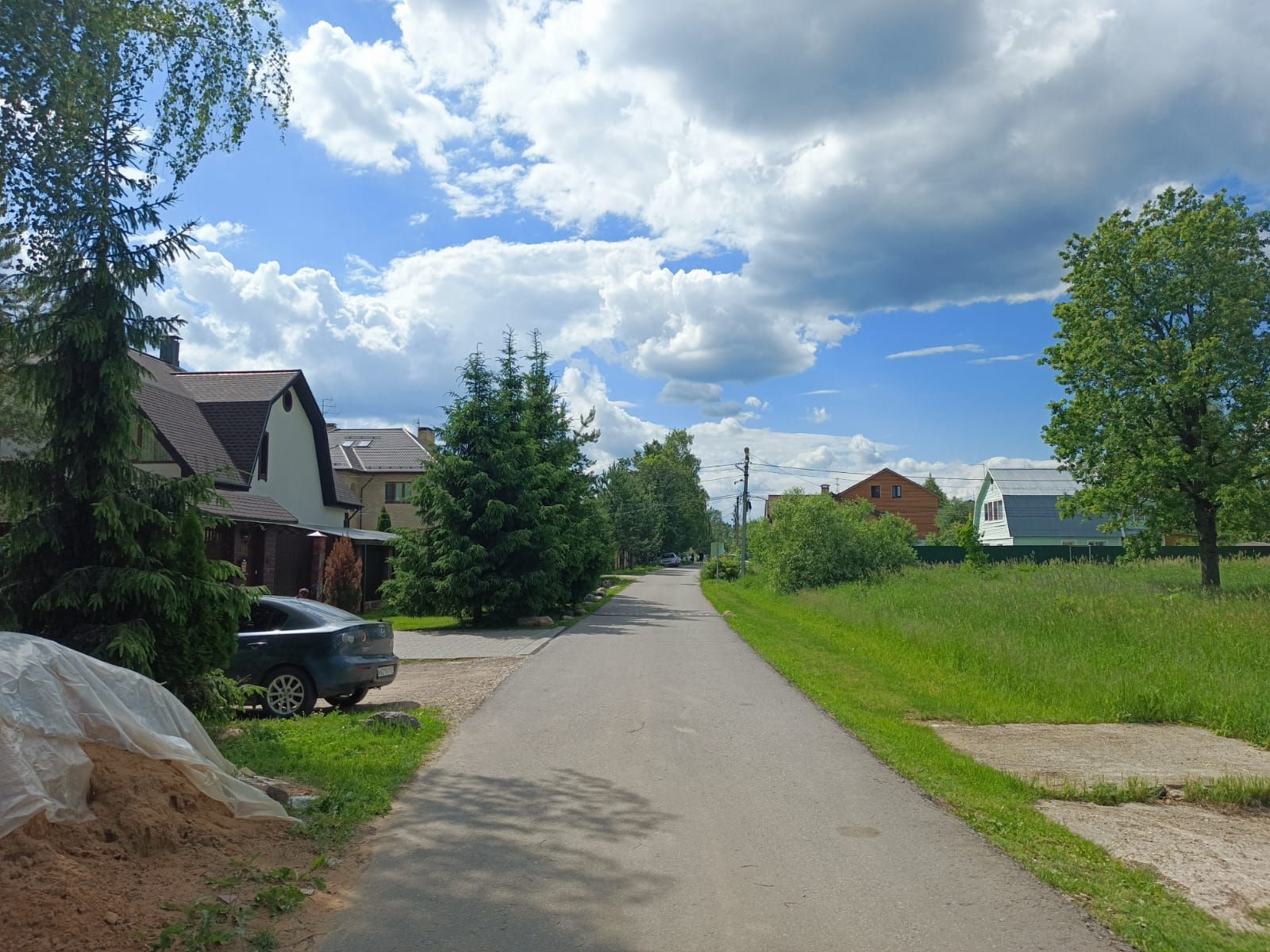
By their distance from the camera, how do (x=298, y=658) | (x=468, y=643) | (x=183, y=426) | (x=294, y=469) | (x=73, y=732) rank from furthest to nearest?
(x=294, y=469) < (x=183, y=426) < (x=468, y=643) < (x=298, y=658) < (x=73, y=732)

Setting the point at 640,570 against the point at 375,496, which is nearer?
the point at 375,496

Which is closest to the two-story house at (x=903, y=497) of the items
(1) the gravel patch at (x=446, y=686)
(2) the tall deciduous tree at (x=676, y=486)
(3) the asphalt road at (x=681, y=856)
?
(2) the tall deciduous tree at (x=676, y=486)

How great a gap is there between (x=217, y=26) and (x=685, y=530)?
308 ft

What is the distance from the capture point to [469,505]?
25750 millimetres

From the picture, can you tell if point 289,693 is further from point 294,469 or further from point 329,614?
point 294,469

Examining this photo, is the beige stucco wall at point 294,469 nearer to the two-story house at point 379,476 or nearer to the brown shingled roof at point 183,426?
the brown shingled roof at point 183,426

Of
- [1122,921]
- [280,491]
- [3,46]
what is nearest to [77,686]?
[1122,921]

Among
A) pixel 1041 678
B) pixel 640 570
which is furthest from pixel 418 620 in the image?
pixel 640 570

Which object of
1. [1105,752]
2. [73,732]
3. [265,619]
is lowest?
[1105,752]

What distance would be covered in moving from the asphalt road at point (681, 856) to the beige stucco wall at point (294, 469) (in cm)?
2049

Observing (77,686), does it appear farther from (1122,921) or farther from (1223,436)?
(1223,436)

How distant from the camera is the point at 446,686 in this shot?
1355 centimetres

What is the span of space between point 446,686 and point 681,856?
8518 mm

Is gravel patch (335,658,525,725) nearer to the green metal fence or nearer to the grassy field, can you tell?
the grassy field
